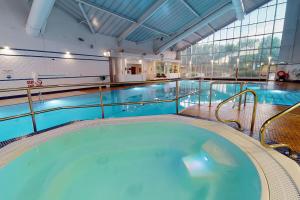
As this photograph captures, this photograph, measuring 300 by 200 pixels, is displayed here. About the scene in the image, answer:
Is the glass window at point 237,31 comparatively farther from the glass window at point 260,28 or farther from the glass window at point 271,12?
the glass window at point 271,12

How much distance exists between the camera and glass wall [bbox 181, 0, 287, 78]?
525 inches

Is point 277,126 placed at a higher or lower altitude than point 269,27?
lower

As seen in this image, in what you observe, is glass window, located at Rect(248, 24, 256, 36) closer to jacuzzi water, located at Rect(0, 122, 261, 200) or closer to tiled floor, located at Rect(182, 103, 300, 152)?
tiled floor, located at Rect(182, 103, 300, 152)

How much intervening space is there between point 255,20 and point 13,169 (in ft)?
62.2

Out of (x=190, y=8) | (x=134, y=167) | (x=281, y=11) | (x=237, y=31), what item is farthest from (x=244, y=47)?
(x=134, y=167)

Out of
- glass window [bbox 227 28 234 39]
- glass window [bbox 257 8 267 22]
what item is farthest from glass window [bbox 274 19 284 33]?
glass window [bbox 227 28 234 39]

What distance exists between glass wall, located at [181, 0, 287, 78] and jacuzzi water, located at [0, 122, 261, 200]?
47.8ft

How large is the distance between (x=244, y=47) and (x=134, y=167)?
17.5 metres

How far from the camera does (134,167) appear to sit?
200 cm

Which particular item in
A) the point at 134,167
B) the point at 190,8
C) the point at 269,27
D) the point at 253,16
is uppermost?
the point at 253,16

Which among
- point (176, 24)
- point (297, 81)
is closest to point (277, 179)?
point (176, 24)

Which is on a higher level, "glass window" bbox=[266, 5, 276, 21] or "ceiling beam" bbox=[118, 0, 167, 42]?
"glass window" bbox=[266, 5, 276, 21]

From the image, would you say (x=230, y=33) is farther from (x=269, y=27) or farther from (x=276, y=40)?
(x=276, y=40)

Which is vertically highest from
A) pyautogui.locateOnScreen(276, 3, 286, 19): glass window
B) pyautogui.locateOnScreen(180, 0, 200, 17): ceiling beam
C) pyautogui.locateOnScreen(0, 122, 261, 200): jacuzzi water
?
pyautogui.locateOnScreen(276, 3, 286, 19): glass window
